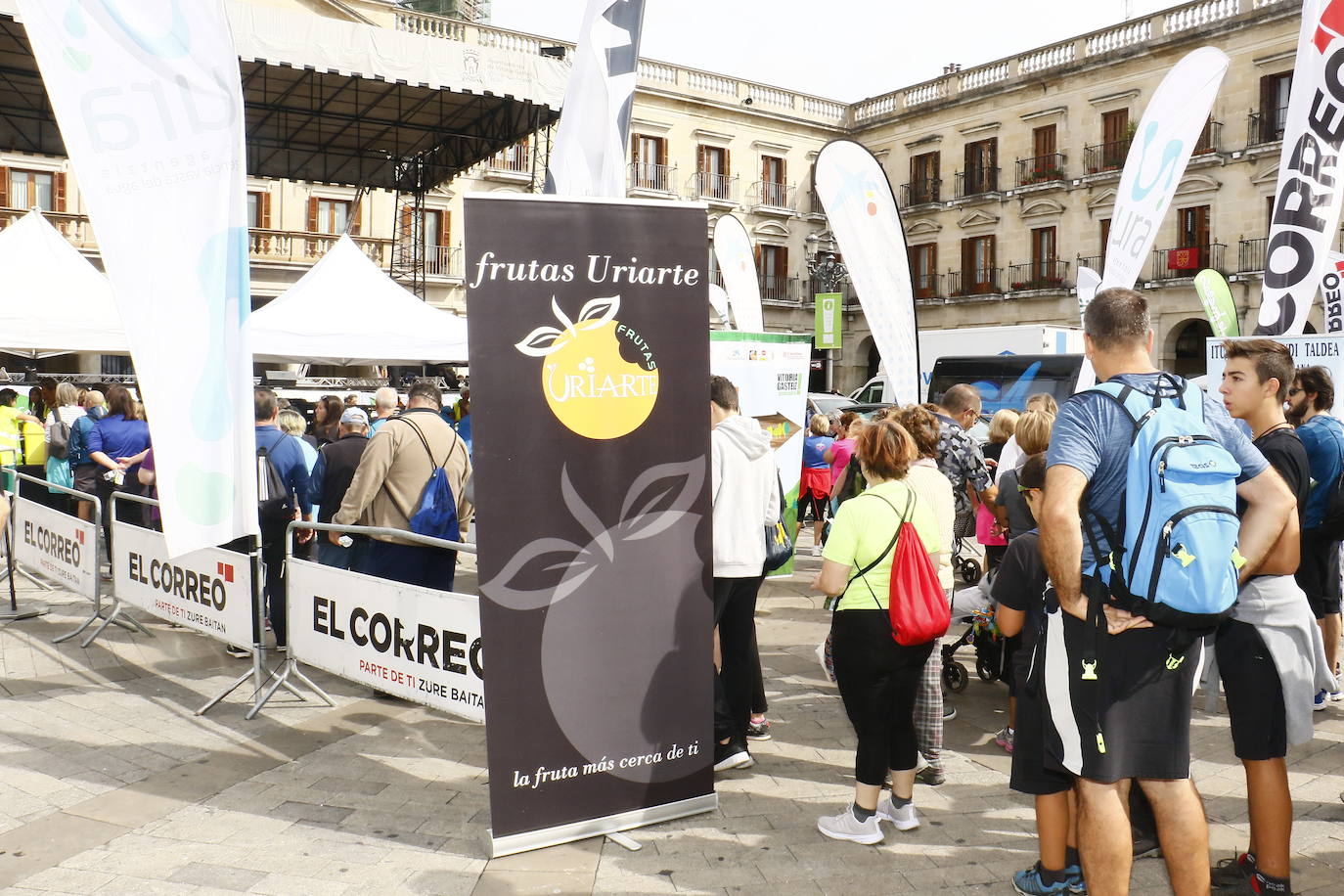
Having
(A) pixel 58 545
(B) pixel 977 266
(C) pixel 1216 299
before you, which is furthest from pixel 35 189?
(B) pixel 977 266

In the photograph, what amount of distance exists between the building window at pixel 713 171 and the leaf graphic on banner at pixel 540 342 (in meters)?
→ 34.0

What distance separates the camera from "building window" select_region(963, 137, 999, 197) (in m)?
35.5

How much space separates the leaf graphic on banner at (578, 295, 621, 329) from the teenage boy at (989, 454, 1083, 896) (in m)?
1.55

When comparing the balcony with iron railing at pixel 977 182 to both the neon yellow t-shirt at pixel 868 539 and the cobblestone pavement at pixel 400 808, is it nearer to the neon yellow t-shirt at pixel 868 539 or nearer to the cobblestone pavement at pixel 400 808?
the cobblestone pavement at pixel 400 808

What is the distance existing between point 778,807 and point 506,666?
1328mm

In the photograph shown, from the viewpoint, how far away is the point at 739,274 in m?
12.9

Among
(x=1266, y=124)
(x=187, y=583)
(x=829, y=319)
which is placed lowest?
(x=187, y=583)

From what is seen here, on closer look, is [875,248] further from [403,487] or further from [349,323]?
[349,323]

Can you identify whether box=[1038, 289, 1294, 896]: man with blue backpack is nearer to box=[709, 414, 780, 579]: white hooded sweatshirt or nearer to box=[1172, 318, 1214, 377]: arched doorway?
box=[709, 414, 780, 579]: white hooded sweatshirt

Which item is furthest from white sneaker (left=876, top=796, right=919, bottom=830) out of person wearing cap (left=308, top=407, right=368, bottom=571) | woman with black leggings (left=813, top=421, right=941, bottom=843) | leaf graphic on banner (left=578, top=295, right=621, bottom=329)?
person wearing cap (left=308, top=407, right=368, bottom=571)

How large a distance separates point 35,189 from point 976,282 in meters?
27.5

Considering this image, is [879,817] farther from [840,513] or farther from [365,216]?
[365,216]

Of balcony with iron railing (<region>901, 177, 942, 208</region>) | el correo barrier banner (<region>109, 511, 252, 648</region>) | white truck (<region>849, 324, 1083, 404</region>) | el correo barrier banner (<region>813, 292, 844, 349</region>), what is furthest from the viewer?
balcony with iron railing (<region>901, 177, 942, 208</region>)

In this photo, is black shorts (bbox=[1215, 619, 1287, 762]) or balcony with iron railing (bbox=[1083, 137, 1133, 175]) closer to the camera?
black shorts (bbox=[1215, 619, 1287, 762])
